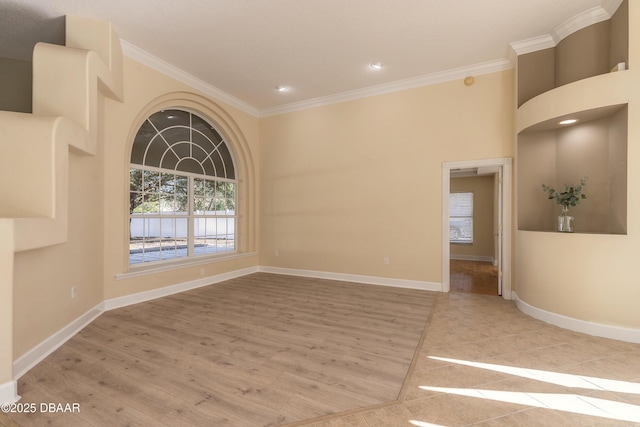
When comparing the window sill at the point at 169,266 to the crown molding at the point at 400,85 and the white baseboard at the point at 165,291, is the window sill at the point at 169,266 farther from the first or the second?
the crown molding at the point at 400,85

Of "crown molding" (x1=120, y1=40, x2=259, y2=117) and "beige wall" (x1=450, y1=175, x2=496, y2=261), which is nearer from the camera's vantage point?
"crown molding" (x1=120, y1=40, x2=259, y2=117)

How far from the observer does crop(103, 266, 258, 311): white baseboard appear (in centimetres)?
367

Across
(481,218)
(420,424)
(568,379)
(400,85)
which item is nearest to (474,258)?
(481,218)

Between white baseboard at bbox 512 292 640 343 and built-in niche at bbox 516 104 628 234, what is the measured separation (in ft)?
3.11

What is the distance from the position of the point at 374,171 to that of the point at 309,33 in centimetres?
240

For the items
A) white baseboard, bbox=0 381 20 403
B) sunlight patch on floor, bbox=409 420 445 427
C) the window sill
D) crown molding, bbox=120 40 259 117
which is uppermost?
crown molding, bbox=120 40 259 117

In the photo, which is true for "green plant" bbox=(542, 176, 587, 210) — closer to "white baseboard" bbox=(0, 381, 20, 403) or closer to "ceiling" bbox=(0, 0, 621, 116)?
"ceiling" bbox=(0, 0, 621, 116)

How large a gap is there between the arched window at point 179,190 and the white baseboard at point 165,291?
52 cm

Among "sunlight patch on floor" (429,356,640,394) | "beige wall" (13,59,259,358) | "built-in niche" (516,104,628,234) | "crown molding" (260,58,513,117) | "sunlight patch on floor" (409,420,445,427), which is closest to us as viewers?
"sunlight patch on floor" (409,420,445,427)

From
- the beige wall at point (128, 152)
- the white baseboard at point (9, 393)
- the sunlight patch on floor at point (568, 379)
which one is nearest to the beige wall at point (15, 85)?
the beige wall at point (128, 152)

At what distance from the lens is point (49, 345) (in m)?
2.50

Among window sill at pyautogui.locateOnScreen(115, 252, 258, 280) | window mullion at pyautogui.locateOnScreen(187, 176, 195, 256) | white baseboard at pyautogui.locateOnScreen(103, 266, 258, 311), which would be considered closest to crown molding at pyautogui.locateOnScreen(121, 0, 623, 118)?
window mullion at pyautogui.locateOnScreen(187, 176, 195, 256)

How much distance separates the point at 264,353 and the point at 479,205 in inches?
307

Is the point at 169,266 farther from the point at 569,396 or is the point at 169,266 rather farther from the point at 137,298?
the point at 569,396
